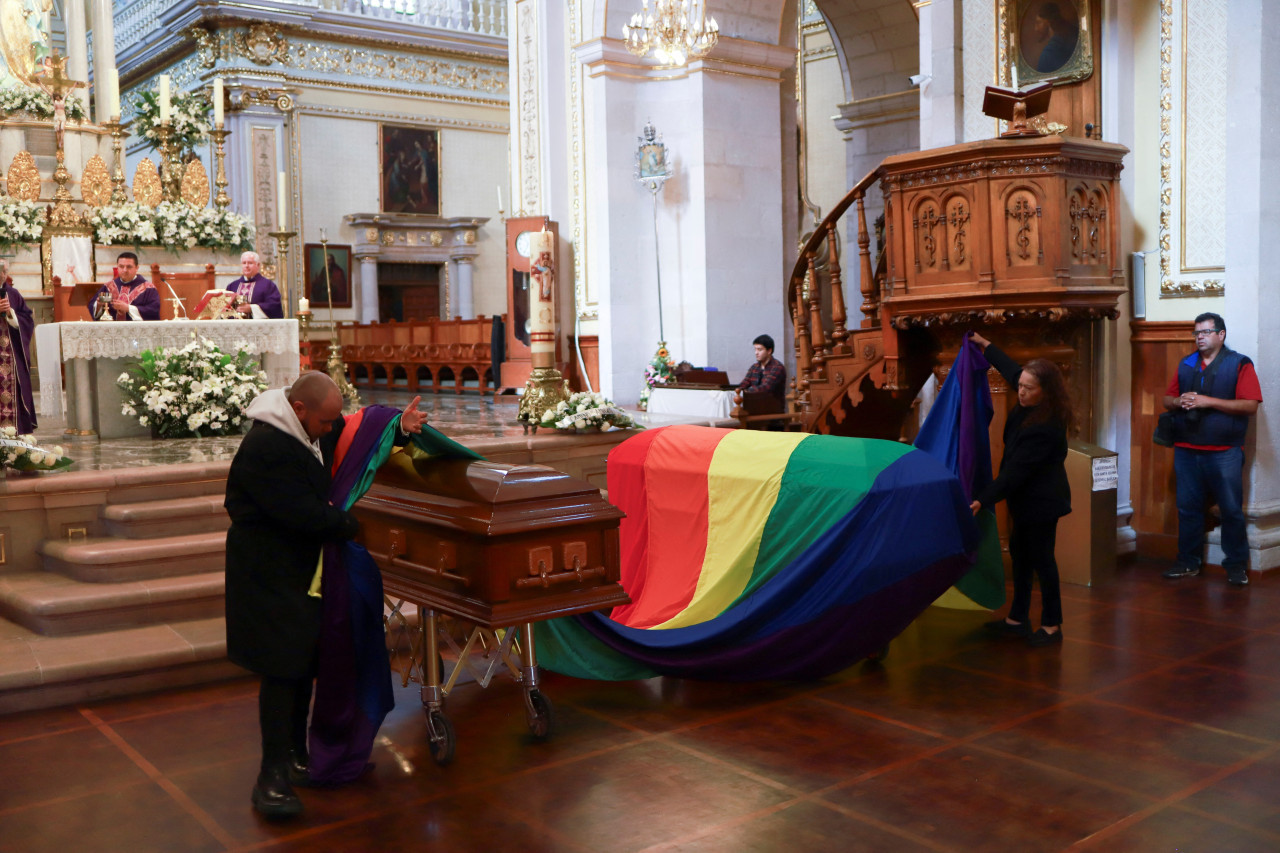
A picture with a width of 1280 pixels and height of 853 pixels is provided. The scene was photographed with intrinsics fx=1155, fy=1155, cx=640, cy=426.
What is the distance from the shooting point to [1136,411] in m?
7.62

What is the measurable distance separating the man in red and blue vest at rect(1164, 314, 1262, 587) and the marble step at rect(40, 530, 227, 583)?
216 inches

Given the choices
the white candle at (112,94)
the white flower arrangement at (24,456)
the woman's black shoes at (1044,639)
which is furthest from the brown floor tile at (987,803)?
the white candle at (112,94)

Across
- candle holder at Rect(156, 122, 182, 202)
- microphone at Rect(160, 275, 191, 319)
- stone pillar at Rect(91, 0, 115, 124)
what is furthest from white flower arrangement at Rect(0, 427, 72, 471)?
stone pillar at Rect(91, 0, 115, 124)

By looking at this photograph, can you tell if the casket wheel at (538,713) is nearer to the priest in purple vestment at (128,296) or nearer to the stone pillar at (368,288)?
the priest in purple vestment at (128,296)

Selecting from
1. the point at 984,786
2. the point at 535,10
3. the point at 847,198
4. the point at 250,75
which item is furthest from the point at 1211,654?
the point at 250,75

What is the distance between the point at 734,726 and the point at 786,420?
570cm

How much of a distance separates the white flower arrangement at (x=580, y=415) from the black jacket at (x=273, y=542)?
4184 mm

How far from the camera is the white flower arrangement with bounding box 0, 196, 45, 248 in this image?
36.9ft

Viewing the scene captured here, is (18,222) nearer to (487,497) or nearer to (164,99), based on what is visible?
(164,99)

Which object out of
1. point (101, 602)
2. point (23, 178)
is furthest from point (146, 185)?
point (101, 602)

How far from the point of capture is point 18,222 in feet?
37.2

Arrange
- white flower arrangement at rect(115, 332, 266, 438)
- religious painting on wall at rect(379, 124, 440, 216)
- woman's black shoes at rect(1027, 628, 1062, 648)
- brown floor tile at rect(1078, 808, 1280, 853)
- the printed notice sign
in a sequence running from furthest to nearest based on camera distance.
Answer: religious painting on wall at rect(379, 124, 440, 216), white flower arrangement at rect(115, 332, 266, 438), the printed notice sign, woman's black shoes at rect(1027, 628, 1062, 648), brown floor tile at rect(1078, 808, 1280, 853)

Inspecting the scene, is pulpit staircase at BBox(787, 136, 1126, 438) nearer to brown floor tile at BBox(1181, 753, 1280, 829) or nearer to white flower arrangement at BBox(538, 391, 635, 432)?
white flower arrangement at BBox(538, 391, 635, 432)

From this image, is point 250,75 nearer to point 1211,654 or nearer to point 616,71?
point 616,71
